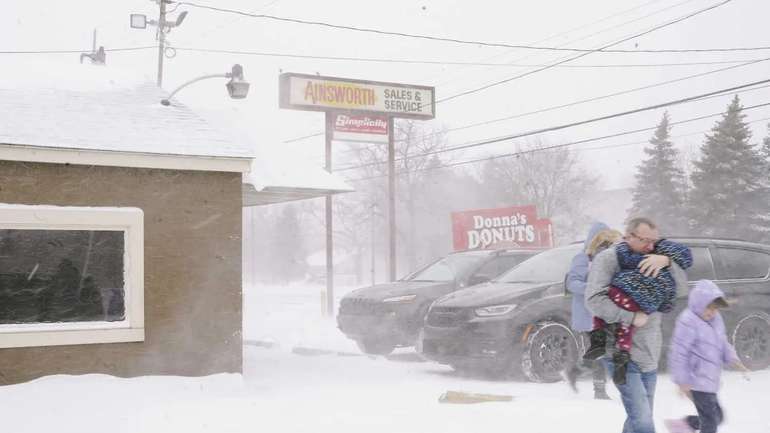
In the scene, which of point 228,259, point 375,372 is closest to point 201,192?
point 228,259

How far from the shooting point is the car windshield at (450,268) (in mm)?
12109

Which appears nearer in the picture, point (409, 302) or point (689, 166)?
point (409, 302)

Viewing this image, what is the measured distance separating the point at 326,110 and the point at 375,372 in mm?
12135

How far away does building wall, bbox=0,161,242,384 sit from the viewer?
26.3 feet

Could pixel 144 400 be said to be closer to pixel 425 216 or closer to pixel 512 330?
pixel 512 330

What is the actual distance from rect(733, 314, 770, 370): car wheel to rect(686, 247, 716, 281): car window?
0.69 metres

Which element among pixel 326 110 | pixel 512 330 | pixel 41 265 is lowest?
pixel 512 330

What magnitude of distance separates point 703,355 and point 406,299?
261 inches

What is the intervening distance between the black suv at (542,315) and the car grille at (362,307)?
71.6 inches

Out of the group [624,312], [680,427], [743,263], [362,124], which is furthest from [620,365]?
[362,124]

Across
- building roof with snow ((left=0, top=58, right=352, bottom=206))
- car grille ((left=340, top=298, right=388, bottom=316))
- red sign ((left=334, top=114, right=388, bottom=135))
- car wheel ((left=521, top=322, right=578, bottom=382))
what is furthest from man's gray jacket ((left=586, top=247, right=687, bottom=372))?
red sign ((left=334, top=114, right=388, bottom=135))

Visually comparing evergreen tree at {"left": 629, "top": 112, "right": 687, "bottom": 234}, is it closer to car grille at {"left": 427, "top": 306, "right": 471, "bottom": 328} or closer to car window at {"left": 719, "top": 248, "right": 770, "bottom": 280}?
car window at {"left": 719, "top": 248, "right": 770, "bottom": 280}

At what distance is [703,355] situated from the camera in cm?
548

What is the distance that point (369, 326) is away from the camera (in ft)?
39.5
